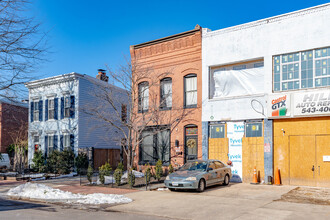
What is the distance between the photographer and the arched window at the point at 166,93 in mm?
21172

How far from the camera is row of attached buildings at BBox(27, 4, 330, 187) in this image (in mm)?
15961

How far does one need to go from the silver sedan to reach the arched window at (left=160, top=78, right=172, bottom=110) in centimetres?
576

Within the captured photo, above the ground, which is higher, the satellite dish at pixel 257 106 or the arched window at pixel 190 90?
the arched window at pixel 190 90

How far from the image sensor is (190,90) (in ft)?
67.8

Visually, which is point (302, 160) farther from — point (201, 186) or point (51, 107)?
point (51, 107)

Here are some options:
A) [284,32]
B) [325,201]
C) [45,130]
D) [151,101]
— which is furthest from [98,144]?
[325,201]

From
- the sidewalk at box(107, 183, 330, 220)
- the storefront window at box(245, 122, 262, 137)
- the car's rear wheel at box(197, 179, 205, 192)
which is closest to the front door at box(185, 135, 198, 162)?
the storefront window at box(245, 122, 262, 137)

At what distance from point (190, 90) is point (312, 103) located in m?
7.32

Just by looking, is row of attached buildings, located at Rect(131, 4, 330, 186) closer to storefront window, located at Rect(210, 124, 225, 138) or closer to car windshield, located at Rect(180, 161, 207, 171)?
storefront window, located at Rect(210, 124, 225, 138)

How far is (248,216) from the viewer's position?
986cm

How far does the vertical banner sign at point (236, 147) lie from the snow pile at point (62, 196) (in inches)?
284

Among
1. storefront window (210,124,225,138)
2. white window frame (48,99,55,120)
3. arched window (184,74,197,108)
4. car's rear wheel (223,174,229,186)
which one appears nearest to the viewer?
car's rear wheel (223,174,229,186)

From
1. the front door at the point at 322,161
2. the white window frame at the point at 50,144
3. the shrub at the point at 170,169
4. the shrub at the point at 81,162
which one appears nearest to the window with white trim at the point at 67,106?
the white window frame at the point at 50,144

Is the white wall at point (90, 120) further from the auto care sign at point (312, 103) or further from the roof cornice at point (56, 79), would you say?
the auto care sign at point (312, 103)
